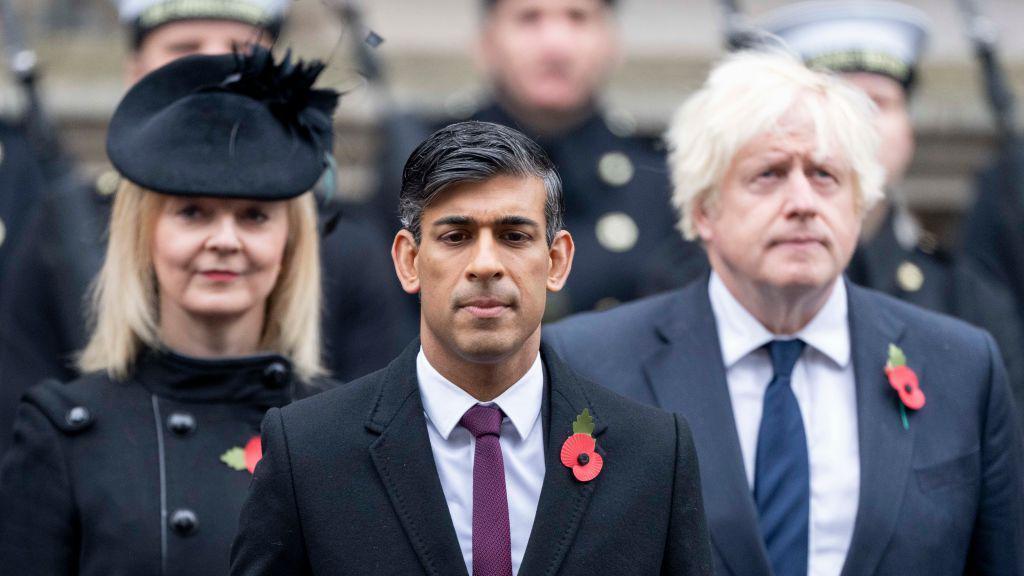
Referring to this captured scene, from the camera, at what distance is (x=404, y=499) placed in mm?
3285

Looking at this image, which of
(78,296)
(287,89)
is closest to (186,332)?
(287,89)

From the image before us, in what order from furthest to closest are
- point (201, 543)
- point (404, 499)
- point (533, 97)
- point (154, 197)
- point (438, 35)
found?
point (438, 35) < point (533, 97) < point (154, 197) < point (201, 543) < point (404, 499)

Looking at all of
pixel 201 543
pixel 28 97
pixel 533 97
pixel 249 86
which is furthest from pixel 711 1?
pixel 201 543

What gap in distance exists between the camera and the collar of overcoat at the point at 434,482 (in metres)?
3.25

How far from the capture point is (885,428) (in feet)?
13.5

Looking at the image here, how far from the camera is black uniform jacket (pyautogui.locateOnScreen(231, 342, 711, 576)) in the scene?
10.7 feet

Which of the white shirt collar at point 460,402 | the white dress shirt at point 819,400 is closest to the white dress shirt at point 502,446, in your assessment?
the white shirt collar at point 460,402

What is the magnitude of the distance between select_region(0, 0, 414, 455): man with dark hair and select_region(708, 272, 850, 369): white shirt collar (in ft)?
3.65

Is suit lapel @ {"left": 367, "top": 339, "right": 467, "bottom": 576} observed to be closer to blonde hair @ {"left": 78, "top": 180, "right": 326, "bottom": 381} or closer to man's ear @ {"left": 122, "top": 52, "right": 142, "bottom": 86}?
blonde hair @ {"left": 78, "top": 180, "right": 326, "bottom": 381}

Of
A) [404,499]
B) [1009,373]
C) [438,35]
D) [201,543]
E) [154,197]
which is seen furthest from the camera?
[438,35]

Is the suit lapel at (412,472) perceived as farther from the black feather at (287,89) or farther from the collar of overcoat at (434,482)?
the black feather at (287,89)

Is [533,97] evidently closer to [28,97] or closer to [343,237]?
[343,237]

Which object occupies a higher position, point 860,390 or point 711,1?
point 711,1

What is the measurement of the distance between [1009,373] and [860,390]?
104 cm
